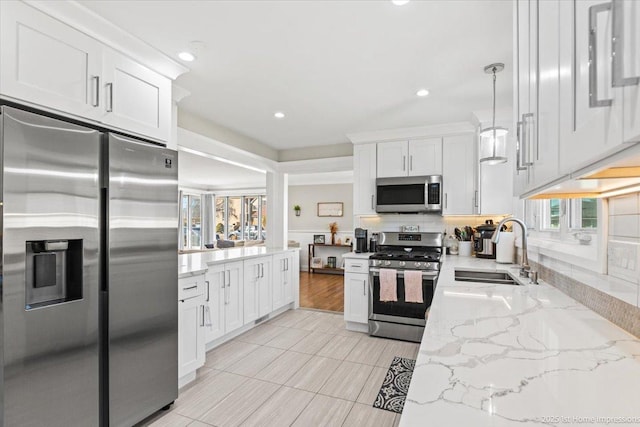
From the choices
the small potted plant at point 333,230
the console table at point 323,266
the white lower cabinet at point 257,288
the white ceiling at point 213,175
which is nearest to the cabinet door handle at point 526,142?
the white lower cabinet at point 257,288

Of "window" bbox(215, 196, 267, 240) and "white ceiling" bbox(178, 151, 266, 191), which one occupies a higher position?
"white ceiling" bbox(178, 151, 266, 191)

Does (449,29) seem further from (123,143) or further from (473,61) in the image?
(123,143)

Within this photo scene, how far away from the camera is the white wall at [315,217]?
847cm

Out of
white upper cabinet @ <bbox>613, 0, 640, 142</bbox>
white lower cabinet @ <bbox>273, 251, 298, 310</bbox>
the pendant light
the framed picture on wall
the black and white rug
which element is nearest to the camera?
white upper cabinet @ <bbox>613, 0, 640, 142</bbox>

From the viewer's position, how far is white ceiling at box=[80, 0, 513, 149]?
5.90 feet

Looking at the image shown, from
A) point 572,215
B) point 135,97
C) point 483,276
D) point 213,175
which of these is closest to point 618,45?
point 572,215

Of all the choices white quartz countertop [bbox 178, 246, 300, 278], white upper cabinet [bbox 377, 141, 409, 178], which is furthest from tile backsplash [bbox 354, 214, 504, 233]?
white quartz countertop [bbox 178, 246, 300, 278]

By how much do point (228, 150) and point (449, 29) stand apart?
2.80 m

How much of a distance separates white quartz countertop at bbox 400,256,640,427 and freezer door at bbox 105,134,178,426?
1659mm

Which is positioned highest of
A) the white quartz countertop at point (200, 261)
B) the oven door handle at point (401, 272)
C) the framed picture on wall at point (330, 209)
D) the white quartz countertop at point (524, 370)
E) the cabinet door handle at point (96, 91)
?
the cabinet door handle at point (96, 91)

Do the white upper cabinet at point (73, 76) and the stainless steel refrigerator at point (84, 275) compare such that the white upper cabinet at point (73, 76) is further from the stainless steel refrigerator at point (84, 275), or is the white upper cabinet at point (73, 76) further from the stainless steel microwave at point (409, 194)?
the stainless steel microwave at point (409, 194)

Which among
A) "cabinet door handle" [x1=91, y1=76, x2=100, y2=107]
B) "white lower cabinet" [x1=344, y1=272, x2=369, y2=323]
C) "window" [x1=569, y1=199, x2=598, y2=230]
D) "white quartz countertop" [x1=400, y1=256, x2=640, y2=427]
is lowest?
"white lower cabinet" [x1=344, y1=272, x2=369, y2=323]

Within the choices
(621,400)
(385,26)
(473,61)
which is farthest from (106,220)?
(473,61)

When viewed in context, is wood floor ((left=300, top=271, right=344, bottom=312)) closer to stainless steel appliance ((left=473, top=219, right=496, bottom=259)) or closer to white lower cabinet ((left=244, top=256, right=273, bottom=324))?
white lower cabinet ((left=244, top=256, right=273, bottom=324))
